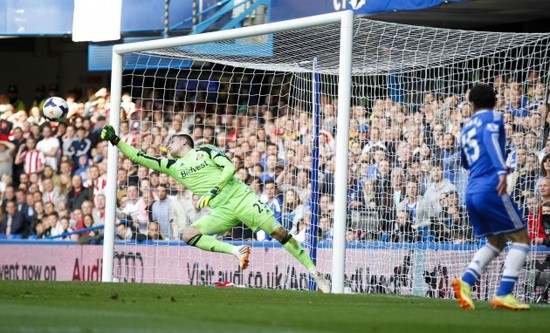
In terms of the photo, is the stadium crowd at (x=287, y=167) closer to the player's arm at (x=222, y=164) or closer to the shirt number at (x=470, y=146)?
the player's arm at (x=222, y=164)

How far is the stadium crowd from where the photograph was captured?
1516 cm

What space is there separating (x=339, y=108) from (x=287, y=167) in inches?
167

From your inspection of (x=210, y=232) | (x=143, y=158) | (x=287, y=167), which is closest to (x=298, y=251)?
(x=210, y=232)

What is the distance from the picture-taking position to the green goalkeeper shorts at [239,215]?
14.9m

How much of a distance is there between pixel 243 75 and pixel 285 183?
174 cm

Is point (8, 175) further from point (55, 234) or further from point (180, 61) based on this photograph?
point (180, 61)

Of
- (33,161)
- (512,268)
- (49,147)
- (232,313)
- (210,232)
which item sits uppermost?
(49,147)

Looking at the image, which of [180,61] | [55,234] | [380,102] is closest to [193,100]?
[180,61]

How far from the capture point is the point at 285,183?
18000mm

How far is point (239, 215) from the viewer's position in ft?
49.2

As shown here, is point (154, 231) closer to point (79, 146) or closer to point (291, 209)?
point (291, 209)

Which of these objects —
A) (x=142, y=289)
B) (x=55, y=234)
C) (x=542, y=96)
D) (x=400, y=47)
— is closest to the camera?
(x=142, y=289)

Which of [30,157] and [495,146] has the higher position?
[30,157]

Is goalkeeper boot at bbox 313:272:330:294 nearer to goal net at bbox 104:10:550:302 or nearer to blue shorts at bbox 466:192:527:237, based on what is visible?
→ goal net at bbox 104:10:550:302
